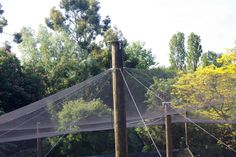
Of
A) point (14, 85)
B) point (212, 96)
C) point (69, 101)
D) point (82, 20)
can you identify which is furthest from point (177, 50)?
point (69, 101)

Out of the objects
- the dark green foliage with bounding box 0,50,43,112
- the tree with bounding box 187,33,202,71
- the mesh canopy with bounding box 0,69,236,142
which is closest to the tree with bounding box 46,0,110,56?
the dark green foliage with bounding box 0,50,43,112

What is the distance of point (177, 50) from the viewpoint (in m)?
28.9

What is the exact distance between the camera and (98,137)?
518 inches

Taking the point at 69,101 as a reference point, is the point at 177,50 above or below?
Result: above

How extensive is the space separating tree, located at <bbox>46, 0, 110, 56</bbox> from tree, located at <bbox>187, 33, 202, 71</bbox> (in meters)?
8.43

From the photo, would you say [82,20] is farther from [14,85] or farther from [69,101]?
[69,101]

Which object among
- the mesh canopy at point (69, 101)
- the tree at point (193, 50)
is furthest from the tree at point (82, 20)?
the mesh canopy at point (69, 101)

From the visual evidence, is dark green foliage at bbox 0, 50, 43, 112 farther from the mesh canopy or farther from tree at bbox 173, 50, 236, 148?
the mesh canopy

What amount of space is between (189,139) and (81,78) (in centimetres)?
534

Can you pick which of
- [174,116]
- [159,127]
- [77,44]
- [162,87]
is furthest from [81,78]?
[162,87]

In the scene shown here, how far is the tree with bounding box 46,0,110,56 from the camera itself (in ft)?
65.6

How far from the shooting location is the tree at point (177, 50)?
93.4ft

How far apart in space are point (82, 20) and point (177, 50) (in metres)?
10.3

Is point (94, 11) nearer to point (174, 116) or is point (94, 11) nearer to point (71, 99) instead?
point (174, 116)
